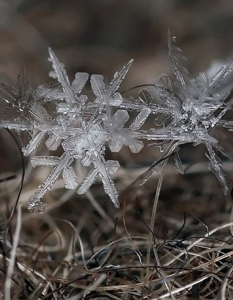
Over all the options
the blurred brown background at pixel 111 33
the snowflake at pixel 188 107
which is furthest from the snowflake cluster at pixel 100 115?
the blurred brown background at pixel 111 33

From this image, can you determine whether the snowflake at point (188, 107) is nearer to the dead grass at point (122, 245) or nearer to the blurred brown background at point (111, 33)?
the dead grass at point (122, 245)

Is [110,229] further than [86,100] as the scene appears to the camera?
Yes

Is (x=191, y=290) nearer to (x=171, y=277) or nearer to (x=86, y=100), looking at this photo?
(x=171, y=277)

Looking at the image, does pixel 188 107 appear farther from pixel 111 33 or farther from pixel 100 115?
pixel 111 33

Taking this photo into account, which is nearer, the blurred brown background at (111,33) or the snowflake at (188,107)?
the snowflake at (188,107)

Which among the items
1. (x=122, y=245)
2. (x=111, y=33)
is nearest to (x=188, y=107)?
(x=122, y=245)

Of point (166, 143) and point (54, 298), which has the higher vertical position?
point (166, 143)

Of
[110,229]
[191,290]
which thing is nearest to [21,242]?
[110,229]

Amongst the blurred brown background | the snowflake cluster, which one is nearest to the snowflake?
the snowflake cluster
